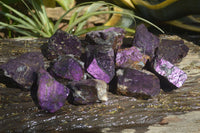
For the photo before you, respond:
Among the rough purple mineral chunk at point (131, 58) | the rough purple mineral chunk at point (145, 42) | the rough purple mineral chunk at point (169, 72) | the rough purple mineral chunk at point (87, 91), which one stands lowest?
the rough purple mineral chunk at point (87, 91)

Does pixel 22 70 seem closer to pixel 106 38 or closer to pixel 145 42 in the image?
pixel 106 38

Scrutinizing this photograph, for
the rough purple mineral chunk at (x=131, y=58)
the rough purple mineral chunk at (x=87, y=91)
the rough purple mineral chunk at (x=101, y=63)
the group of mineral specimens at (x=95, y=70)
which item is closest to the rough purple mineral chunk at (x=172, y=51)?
the group of mineral specimens at (x=95, y=70)

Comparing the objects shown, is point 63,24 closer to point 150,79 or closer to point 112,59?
point 112,59

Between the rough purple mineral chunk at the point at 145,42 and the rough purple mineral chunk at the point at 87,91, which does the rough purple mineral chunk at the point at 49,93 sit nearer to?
the rough purple mineral chunk at the point at 87,91

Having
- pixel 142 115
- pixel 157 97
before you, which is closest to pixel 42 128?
pixel 142 115

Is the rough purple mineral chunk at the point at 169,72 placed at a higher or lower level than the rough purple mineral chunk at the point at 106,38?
lower

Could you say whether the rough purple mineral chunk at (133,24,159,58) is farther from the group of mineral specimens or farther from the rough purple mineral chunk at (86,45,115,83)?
the rough purple mineral chunk at (86,45,115,83)

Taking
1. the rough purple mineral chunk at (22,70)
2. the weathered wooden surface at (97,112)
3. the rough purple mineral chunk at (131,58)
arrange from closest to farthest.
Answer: the weathered wooden surface at (97,112) → the rough purple mineral chunk at (22,70) → the rough purple mineral chunk at (131,58)

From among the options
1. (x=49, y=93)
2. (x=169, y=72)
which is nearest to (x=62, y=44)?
(x=49, y=93)
